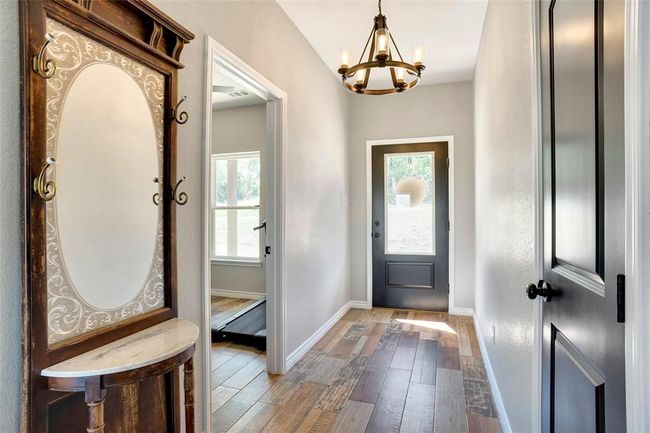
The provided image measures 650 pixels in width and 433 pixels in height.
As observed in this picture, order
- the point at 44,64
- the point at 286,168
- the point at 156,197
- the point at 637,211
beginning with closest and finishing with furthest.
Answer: the point at 637,211 < the point at 44,64 < the point at 156,197 < the point at 286,168

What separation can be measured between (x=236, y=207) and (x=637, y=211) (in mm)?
5010

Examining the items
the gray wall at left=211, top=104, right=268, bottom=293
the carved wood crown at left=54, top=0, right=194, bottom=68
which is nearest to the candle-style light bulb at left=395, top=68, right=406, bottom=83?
the carved wood crown at left=54, top=0, right=194, bottom=68

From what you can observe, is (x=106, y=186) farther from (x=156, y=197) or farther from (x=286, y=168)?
(x=286, y=168)

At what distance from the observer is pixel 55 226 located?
113 centimetres

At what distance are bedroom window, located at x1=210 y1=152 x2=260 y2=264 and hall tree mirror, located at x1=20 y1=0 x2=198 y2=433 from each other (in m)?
3.59

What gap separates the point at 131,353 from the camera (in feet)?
3.84

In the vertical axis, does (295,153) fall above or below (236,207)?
above

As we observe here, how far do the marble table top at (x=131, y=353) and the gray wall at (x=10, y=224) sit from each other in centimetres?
10

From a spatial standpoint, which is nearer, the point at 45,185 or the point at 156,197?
the point at 45,185

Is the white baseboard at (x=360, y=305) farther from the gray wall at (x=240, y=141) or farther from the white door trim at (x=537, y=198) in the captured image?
the white door trim at (x=537, y=198)

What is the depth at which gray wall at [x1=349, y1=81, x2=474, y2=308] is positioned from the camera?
14.4 ft

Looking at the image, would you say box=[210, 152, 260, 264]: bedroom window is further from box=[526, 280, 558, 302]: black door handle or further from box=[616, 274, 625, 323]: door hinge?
box=[616, 274, 625, 323]: door hinge

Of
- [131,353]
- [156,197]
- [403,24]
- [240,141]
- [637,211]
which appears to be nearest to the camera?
[637,211]

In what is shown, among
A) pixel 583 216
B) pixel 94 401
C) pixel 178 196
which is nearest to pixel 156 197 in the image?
pixel 178 196
